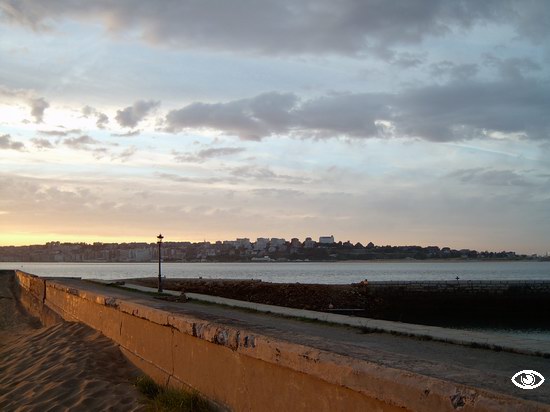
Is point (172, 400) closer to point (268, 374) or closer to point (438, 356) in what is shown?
point (268, 374)

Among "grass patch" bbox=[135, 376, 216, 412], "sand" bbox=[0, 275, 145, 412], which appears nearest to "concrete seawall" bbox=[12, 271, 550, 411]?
"grass patch" bbox=[135, 376, 216, 412]

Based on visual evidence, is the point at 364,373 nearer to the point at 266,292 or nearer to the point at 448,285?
the point at 266,292

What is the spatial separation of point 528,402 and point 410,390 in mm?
565

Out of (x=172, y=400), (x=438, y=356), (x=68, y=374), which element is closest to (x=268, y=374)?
(x=172, y=400)

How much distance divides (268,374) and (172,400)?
1432mm

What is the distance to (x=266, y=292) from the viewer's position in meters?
36.6

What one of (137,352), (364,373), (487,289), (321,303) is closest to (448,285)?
(487,289)

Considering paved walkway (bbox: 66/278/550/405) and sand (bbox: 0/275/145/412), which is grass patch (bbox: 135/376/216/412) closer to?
sand (bbox: 0/275/145/412)

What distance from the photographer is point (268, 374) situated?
12.6 feet

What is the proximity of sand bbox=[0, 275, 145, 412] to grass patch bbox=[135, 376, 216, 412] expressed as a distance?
4.7 inches

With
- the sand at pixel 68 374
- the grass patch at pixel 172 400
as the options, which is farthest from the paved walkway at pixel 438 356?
the sand at pixel 68 374

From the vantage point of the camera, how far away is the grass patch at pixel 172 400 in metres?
4.60

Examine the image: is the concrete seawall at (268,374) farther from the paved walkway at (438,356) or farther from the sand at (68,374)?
the sand at (68,374)

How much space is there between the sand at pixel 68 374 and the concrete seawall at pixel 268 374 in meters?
0.33
